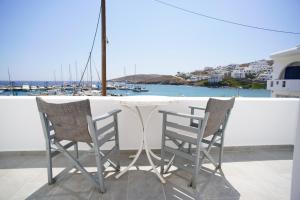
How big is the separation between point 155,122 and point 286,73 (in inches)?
715

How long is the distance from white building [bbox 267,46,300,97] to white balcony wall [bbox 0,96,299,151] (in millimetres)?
14259

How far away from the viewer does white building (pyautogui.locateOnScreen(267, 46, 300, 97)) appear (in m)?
14.3

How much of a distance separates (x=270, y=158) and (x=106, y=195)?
236cm

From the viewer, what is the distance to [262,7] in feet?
20.2

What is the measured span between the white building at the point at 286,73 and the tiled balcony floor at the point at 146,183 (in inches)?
607

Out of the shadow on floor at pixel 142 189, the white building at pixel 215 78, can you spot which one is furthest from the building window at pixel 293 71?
the shadow on floor at pixel 142 189

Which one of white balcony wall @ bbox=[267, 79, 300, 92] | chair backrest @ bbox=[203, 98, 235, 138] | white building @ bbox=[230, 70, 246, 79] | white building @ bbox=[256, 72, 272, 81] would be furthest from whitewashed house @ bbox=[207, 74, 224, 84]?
chair backrest @ bbox=[203, 98, 235, 138]

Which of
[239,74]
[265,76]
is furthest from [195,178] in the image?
[265,76]

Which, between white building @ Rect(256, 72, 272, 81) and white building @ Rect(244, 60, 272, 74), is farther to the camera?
white building @ Rect(244, 60, 272, 74)

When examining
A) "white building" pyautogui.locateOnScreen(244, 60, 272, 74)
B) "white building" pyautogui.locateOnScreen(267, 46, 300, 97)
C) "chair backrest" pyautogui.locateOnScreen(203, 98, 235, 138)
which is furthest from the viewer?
"white building" pyautogui.locateOnScreen(244, 60, 272, 74)

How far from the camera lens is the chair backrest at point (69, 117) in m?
1.42

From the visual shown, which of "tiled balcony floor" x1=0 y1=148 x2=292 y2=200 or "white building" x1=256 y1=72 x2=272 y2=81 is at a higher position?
"white building" x1=256 y1=72 x2=272 y2=81

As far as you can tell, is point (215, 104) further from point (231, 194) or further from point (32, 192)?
point (32, 192)

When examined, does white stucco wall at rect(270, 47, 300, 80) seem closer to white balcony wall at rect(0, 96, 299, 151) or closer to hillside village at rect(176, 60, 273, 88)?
hillside village at rect(176, 60, 273, 88)
